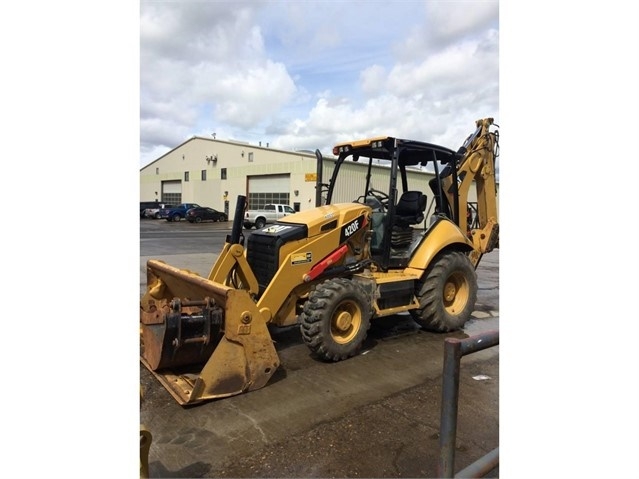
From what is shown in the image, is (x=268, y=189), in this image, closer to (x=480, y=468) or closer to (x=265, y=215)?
(x=265, y=215)

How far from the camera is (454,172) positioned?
21.8 ft

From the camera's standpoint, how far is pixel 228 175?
42375 millimetres

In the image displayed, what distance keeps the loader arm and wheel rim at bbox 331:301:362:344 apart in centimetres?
259

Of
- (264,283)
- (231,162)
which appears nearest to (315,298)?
(264,283)

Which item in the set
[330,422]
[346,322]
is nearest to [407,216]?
[346,322]

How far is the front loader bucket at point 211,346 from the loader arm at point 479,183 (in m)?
3.84

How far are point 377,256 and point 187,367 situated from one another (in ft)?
8.79

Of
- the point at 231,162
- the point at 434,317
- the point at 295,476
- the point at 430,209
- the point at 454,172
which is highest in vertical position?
the point at 231,162

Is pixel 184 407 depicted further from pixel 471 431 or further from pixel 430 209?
pixel 430 209

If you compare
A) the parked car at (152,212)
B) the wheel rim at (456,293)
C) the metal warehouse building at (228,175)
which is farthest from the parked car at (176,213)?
the wheel rim at (456,293)

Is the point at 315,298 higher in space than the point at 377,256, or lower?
lower

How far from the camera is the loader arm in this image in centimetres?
686

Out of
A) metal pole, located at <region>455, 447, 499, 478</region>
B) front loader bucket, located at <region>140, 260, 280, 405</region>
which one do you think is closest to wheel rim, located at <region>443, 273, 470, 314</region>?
front loader bucket, located at <region>140, 260, 280, 405</region>

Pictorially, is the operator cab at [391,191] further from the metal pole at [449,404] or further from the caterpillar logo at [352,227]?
the metal pole at [449,404]
